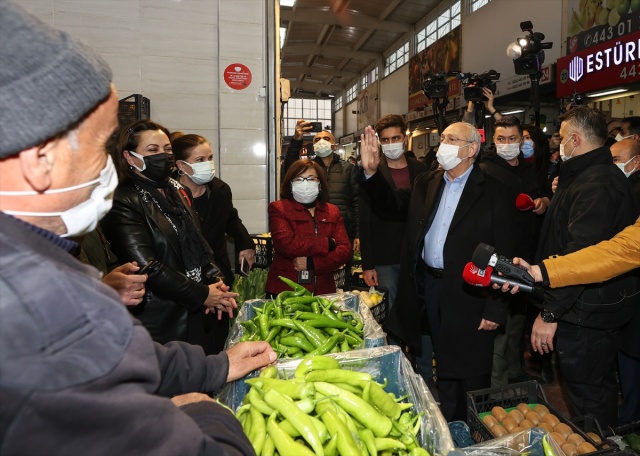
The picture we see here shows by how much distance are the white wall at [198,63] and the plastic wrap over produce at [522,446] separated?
15.0 feet

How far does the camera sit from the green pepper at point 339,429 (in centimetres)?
149

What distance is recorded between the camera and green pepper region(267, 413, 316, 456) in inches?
57.8

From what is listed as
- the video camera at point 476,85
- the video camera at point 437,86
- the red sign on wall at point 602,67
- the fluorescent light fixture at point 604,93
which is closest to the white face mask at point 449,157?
the video camera at point 476,85

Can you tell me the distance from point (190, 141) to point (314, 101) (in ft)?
120

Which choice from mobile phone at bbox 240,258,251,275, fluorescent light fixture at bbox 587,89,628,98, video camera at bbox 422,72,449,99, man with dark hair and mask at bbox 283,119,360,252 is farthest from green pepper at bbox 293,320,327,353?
fluorescent light fixture at bbox 587,89,628,98

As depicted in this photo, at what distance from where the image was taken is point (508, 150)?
4.79 m

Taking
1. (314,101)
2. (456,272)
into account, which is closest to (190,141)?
(456,272)

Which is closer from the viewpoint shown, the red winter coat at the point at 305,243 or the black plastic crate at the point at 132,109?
the red winter coat at the point at 305,243

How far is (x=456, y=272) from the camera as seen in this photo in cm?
330

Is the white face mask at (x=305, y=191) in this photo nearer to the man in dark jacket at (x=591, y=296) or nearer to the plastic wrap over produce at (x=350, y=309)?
the plastic wrap over produce at (x=350, y=309)

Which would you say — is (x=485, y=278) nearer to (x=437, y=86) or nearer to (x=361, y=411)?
(x=361, y=411)

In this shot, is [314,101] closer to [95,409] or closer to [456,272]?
[456,272]

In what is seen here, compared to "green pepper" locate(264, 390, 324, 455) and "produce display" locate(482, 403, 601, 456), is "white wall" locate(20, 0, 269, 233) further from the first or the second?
"green pepper" locate(264, 390, 324, 455)

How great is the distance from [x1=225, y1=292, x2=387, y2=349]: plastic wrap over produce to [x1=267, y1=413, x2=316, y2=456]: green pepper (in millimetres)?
1065
